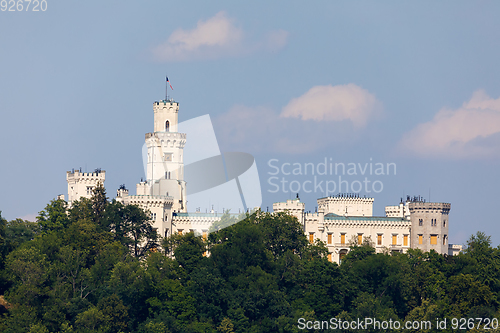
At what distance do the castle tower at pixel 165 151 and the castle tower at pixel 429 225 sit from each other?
90.6 ft

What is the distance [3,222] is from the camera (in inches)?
4077

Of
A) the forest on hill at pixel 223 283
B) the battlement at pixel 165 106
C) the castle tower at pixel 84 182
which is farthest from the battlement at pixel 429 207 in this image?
the castle tower at pixel 84 182

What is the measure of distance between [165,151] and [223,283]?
29405mm

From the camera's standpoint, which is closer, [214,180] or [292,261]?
[292,261]

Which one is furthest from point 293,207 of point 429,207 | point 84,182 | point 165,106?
point 84,182

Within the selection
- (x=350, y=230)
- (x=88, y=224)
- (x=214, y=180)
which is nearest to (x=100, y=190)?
(x=88, y=224)

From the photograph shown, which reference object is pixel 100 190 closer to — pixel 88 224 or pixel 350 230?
pixel 88 224

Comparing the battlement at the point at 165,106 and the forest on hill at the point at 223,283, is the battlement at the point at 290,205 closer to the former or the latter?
the forest on hill at the point at 223,283

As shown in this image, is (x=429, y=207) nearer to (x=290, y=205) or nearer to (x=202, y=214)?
(x=290, y=205)

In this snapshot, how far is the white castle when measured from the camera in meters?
115

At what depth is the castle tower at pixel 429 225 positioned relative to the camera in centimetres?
11581

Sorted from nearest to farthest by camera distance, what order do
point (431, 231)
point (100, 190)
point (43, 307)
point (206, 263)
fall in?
1. point (43, 307)
2. point (206, 263)
3. point (100, 190)
4. point (431, 231)

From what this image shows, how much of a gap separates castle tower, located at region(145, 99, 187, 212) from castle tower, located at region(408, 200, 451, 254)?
27625 mm

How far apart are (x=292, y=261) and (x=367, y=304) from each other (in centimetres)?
968
